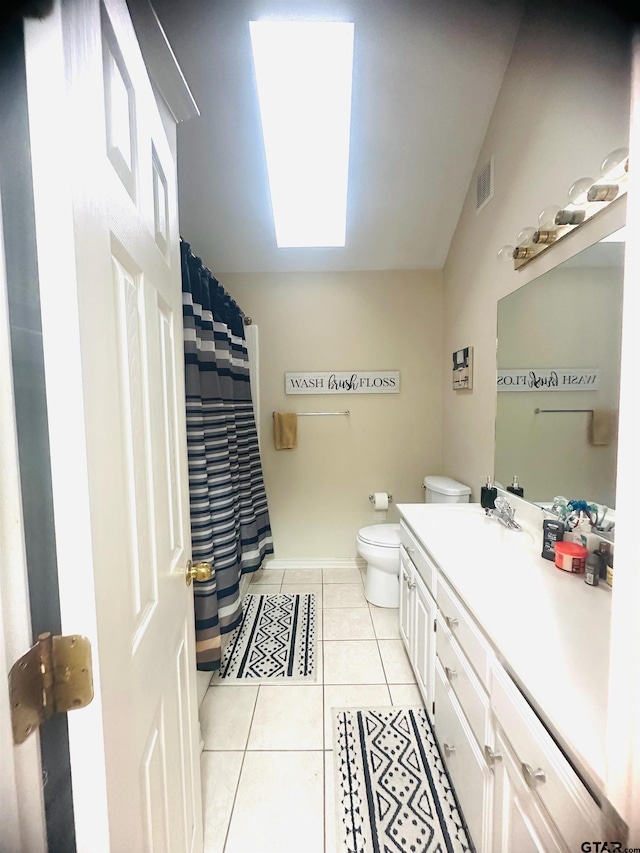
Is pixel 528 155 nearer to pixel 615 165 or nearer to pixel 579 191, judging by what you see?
pixel 579 191

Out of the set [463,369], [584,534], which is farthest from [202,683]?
[463,369]

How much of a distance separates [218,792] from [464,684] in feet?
3.12

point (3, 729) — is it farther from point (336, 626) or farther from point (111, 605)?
point (336, 626)

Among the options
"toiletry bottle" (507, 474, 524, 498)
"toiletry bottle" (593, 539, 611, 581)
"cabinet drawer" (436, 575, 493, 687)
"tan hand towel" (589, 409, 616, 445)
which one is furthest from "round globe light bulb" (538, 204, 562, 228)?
"cabinet drawer" (436, 575, 493, 687)

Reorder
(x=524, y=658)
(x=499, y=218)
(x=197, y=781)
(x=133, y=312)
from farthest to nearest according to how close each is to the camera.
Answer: (x=499, y=218)
(x=197, y=781)
(x=524, y=658)
(x=133, y=312)

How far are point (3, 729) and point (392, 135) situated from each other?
8.08 ft

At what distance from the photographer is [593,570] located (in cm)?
104

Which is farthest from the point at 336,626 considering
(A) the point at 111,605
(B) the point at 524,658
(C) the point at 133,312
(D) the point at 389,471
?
(C) the point at 133,312

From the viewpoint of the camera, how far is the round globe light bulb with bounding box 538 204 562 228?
4.12 ft

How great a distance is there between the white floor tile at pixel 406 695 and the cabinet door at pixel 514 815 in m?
0.70

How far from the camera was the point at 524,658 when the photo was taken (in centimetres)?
73

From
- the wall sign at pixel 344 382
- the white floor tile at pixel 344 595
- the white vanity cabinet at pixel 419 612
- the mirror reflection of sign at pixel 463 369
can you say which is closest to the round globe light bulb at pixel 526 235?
the mirror reflection of sign at pixel 463 369

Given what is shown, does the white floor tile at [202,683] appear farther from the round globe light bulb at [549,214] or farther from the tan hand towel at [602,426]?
the round globe light bulb at [549,214]

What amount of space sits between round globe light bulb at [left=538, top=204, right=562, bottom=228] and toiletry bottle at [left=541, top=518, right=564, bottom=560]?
1125 mm
